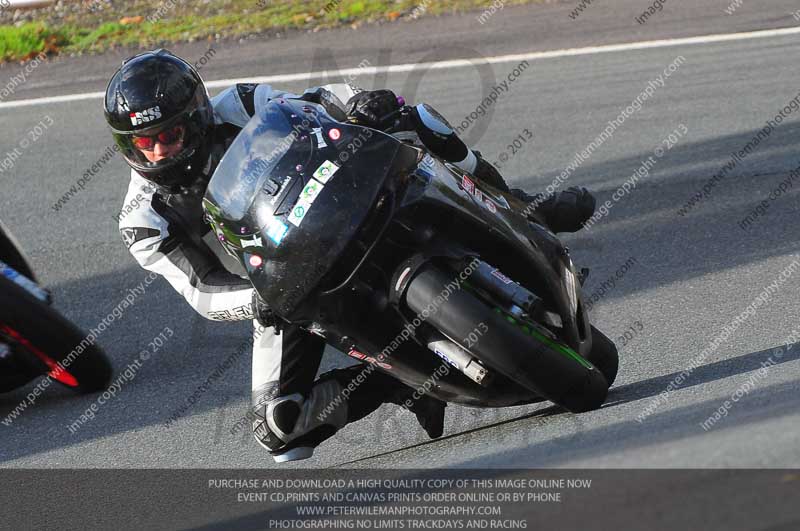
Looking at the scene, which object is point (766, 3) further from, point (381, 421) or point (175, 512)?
point (175, 512)

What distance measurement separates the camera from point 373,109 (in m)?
4.52

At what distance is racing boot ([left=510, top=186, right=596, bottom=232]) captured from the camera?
4.71m

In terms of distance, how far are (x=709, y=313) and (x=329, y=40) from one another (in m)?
6.36

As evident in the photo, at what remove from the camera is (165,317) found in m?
6.66

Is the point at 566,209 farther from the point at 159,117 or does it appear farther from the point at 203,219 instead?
the point at 159,117

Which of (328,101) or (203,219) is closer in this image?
(328,101)

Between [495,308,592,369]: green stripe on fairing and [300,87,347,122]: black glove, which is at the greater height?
[495,308,592,369]: green stripe on fairing

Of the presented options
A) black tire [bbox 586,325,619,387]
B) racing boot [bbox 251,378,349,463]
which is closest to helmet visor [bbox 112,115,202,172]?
racing boot [bbox 251,378,349,463]

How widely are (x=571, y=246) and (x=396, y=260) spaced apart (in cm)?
317

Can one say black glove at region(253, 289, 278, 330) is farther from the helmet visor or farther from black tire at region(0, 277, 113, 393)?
black tire at region(0, 277, 113, 393)

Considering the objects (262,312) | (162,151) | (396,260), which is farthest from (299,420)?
(162,151)

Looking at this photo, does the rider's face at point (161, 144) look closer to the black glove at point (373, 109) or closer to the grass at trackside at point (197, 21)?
the black glove at point (373, 109)

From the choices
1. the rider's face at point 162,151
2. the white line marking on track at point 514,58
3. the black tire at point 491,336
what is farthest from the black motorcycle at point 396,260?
the white line marking on track at point 514,58

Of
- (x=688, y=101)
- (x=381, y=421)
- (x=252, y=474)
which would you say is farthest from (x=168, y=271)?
(x=688, y=101)
